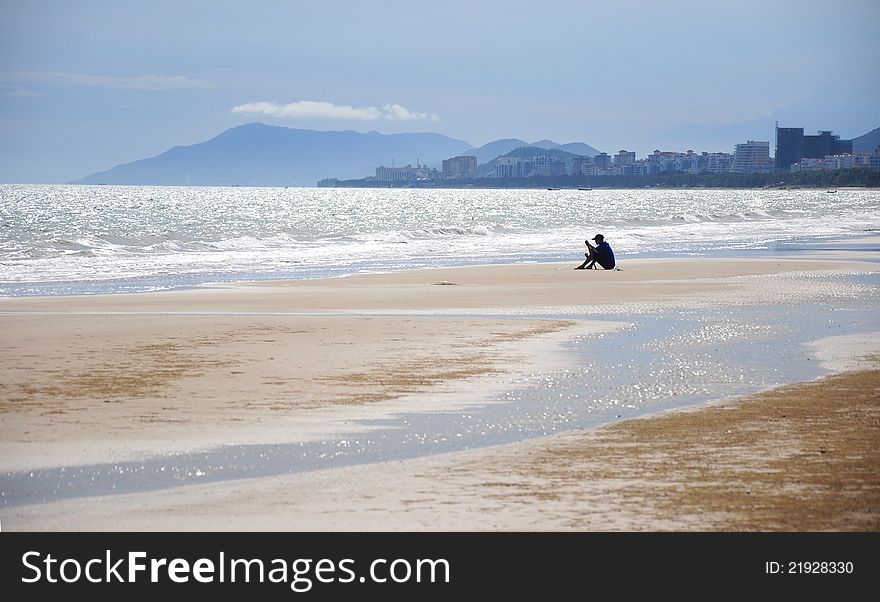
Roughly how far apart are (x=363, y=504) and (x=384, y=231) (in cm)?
5355

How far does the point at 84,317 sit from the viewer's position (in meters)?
18.4

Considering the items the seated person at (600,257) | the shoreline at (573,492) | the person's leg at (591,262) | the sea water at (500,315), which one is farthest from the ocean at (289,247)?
the shoreline at (573,492)

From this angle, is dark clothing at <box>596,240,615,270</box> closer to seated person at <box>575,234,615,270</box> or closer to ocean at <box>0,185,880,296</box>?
seated person at <box>575,234,615,270</box>

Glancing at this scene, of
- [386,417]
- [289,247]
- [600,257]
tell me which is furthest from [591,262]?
[386,417]

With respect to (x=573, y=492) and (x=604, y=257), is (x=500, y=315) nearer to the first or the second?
(x=573, y=492)

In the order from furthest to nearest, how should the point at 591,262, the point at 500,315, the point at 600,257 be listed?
1. the point at 591,262
2. the point at 600,257
3. the point at 500,315

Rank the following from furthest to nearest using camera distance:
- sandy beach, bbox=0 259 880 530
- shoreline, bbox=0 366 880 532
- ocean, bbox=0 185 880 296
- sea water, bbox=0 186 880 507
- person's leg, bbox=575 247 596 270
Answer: person's leg, bbox=575 247 596 270 < ocean, bbox=0 185 880 296 < sea water, bbox=0 186 880 507 < sandy beach, bbox=0 259 880 530 < shoreline, bbox=0 366 880 532

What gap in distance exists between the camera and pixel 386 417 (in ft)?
33.8

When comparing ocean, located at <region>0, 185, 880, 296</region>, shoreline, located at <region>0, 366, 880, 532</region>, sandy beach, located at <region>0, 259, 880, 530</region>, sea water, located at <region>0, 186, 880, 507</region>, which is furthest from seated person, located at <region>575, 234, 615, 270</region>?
shoreline, located at <region>0, 366, 880, 532</region>

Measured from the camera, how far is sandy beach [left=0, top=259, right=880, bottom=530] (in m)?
7.18

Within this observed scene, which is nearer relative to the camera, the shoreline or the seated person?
the shoreline

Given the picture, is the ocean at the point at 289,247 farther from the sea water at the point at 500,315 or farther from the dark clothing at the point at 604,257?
the dark clothing at the point at 604,257

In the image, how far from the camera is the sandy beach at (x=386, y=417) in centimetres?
718
